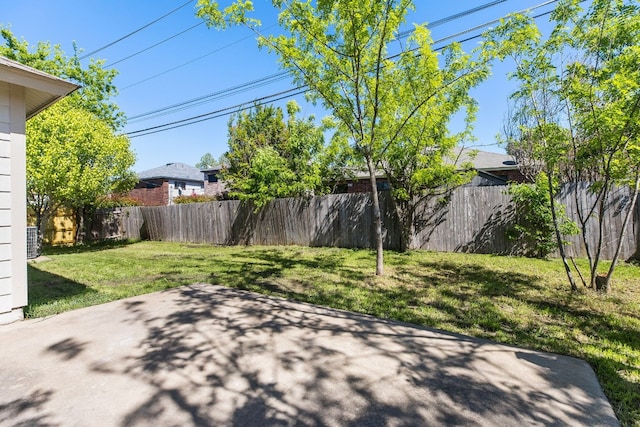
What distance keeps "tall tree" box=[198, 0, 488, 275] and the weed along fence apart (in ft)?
10.8

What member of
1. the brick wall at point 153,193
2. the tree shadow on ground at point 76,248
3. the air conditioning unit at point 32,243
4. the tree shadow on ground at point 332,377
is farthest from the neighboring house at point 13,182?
the brick wall at point 153,193

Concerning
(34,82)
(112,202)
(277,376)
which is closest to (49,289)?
(34,82)

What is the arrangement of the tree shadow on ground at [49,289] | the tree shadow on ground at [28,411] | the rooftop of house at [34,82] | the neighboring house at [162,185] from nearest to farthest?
1. the tree shadow on ground at [28,411]
2. the rooftop of house at [34,82]
3. the tree shadow on ground at [49,289]
4. the neighboring house at [162,185]

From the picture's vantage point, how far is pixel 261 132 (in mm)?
17047

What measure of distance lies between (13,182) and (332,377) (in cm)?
416

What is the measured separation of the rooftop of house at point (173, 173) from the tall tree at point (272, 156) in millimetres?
13619

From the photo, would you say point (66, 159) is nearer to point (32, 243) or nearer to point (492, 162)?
point (32, 243)

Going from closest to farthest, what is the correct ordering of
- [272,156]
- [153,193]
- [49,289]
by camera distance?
1. [49,289]
2. [272,156]
3. [153,193]

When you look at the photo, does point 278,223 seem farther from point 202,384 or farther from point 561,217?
point 202,384

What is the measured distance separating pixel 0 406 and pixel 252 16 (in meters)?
6.15

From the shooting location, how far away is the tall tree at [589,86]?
160 inches

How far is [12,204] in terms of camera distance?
3.80 m

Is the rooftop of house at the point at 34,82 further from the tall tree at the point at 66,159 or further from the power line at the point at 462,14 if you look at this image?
the power line at the point at 462,14

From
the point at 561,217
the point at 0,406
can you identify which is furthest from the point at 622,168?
the point at 0,406
